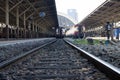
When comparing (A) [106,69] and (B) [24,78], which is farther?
(A) [106,69]

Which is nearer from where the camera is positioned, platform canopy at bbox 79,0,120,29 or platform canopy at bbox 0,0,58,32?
platform canopy at bbox 79,0,120,29

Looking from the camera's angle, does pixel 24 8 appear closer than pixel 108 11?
No

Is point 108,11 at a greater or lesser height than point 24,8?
lesser

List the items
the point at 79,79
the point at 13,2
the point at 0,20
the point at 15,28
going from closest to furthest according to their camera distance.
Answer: the point at 79,79
the point at 15,28
the point at 13,2
the point at 0,20

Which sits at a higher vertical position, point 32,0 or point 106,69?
point 32,0

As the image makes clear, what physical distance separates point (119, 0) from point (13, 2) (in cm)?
1192

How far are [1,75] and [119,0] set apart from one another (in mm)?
21205

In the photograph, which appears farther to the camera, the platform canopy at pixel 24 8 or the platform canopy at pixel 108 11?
the platform canopy at pixel 24 8

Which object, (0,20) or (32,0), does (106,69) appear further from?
(0,20)

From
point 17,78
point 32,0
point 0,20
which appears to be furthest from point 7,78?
point 0,20

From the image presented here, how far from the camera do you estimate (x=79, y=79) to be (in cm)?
480

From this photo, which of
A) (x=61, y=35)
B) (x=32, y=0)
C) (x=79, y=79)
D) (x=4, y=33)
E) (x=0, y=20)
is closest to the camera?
(x=79, y=79)

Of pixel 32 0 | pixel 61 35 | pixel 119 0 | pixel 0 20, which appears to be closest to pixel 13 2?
pixel 32 0

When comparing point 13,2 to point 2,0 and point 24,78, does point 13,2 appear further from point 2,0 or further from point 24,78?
point 24,78
